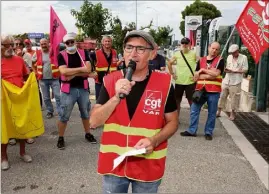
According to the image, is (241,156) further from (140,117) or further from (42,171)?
(140,117)

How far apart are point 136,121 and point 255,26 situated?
335 centimetres

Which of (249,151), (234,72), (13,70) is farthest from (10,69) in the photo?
(234,72)

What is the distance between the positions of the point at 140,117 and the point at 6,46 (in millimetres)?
3001

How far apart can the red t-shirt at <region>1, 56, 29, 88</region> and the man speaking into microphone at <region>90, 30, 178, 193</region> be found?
2788mm

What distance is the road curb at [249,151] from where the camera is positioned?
14.4 ft

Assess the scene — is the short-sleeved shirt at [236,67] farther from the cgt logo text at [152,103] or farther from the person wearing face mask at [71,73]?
the cgt logo text at [152,103]

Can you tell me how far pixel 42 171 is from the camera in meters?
4.25

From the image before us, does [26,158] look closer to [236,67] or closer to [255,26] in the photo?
[255,26]

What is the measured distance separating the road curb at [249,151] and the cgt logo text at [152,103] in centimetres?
256

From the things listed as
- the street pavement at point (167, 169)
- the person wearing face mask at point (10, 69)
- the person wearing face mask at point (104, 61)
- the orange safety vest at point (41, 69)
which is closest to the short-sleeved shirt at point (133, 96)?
the street pavement at point (167, 169)

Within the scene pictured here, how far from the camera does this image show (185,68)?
6.54 m

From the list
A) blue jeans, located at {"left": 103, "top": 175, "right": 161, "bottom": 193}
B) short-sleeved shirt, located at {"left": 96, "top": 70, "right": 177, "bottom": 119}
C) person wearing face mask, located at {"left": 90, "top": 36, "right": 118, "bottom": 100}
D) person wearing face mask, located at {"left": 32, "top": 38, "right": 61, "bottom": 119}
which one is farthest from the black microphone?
person wearing face mask, located at {"left": 32, "top": 38, "right": 61, "bottom": 119}

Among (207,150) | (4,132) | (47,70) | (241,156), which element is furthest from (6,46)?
(241,156)

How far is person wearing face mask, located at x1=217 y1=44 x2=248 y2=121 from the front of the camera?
7078 millimetres
